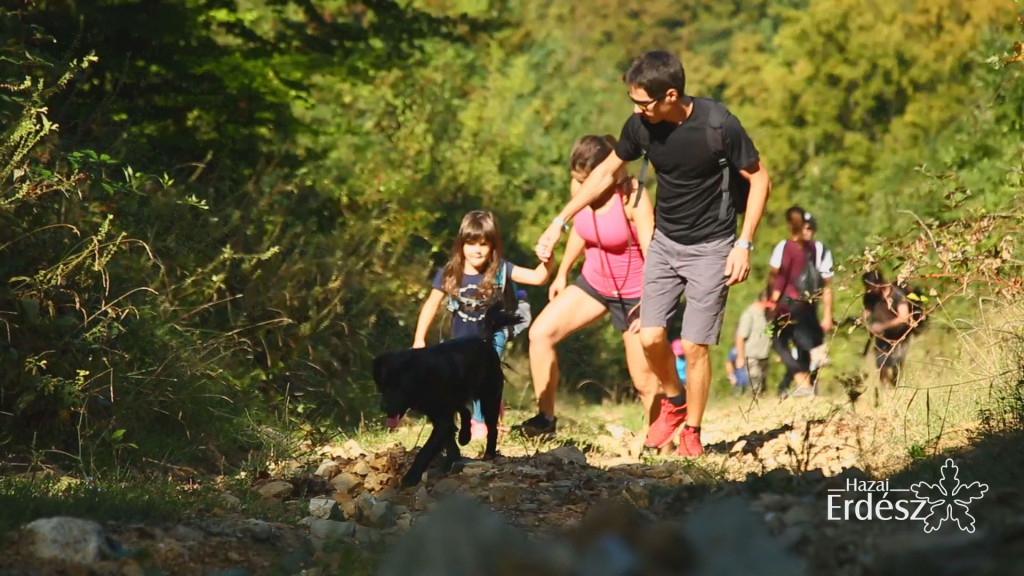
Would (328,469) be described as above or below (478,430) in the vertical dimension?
above

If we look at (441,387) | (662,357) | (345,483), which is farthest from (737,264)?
(345,483)

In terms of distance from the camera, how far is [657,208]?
27.1 ft

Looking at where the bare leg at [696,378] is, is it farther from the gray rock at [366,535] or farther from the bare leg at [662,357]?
the gray rock at [366,535]

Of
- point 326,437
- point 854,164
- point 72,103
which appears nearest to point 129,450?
point 326,437

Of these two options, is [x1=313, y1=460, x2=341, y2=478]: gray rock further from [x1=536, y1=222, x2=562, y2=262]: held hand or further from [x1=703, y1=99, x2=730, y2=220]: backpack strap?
[x1=703, y1=99, x2=730, y2=220]: backpack strap

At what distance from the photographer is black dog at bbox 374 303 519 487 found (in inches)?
282

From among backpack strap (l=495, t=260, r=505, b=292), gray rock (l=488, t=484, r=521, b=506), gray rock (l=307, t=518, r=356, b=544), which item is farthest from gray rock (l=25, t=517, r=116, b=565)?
backpack strap (l=495, t=260, r=505, b=292)

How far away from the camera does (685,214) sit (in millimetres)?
7973

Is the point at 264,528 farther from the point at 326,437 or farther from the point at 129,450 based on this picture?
the point at 326,437

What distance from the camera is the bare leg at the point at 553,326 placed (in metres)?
9.28

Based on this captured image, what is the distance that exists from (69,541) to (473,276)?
16.4ft

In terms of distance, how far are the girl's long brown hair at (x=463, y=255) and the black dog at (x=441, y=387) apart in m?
1.09

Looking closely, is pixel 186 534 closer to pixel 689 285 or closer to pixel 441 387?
pixel 441 387

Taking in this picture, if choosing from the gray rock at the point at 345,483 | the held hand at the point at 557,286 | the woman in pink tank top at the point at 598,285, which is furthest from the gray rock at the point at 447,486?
the held hand at the point at 557,286
